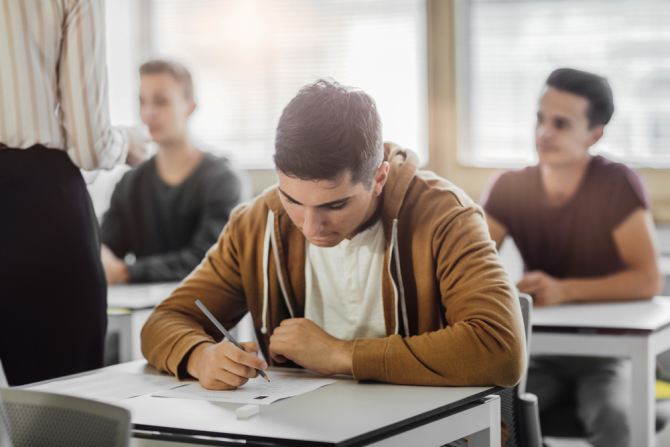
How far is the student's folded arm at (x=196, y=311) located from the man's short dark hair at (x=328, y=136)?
36 centimetres

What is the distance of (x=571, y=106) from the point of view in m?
2.39

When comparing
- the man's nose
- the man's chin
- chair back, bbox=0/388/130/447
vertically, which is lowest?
chair back, bbox=0/388/130/447

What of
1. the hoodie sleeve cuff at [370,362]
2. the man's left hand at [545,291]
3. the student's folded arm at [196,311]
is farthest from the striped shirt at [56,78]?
the man's left hand at [545,291]

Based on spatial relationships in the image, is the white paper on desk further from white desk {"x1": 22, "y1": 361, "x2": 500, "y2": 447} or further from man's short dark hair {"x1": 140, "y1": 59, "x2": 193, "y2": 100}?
man's short dark hair {"x1": 140, "y1": 59, "x2": 193, "y2": 100}

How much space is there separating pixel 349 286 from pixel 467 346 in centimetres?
38

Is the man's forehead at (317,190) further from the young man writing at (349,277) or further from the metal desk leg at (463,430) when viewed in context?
the metal desk leg at (463,430)

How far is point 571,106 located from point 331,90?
139cm

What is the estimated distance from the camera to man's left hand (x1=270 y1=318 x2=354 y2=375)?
1.20m

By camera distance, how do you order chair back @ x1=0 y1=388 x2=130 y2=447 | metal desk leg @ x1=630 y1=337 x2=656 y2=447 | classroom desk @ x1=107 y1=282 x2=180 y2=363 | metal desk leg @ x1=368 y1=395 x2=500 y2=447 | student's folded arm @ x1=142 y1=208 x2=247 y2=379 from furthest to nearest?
classroom desk @ x1=107 y1=282 x2=180 y2=363, metal desk leg @ x1=630 y1=337 x2=656 y2=447, student's folded arm @ x1=142 y1=208 x2=247 y2=379, metal desk leg @ x1=368 y1=395 x2=500 y2=447, chair back @ x1=0 y1=388 x2=130 y2=447

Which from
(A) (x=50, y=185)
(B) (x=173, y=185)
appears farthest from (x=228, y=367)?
(B) (x=173, y=185)

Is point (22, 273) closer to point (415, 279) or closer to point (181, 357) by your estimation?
point (181, 357)

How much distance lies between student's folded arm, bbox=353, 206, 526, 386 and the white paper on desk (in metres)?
0.09

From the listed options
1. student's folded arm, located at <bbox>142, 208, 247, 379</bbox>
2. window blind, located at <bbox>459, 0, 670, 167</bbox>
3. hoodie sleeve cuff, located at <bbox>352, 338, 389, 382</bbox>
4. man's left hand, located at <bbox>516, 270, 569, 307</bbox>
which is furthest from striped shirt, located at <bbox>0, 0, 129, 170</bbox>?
window blind, located at <bbox>459, 0, 670, 167</bbox>

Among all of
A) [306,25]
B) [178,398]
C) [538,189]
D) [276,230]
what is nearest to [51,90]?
[276,230]
